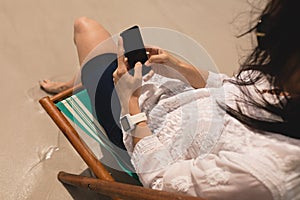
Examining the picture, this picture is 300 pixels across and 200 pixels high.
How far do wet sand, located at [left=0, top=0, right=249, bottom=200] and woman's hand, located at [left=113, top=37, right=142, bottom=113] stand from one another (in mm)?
435

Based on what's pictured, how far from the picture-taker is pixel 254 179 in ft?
2.02

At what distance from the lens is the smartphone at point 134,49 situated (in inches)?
37.7

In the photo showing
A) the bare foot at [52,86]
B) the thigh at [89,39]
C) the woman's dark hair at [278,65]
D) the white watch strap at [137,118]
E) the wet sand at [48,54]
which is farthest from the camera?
the bare foot at [52,86]

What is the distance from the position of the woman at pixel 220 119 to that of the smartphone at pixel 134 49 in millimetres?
23

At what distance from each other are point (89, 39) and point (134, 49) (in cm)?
22

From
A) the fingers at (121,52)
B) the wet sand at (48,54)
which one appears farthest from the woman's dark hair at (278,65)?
the wet sand at (48,54)

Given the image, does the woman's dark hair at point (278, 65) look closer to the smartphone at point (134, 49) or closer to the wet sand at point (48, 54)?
the smartphone at point (134, 49)

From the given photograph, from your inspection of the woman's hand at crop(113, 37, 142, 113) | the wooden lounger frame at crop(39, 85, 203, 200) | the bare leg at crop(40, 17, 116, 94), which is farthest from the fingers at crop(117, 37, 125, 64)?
the wooden lounger frame at crop(39, 85, 203, 200)

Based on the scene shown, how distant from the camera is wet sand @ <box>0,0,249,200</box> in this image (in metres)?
1.22

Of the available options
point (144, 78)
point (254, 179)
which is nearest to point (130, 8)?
point (144, 78)

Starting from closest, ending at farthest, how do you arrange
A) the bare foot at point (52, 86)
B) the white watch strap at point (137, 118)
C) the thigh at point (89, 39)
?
the white watch strap at point (137, 118) < the thigh at point (89, 39) < the bare foot at point (52, 86)

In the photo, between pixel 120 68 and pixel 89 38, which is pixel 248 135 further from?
pixel 89 38

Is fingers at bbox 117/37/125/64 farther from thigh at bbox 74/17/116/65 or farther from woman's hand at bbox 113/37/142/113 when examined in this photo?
thigh at bbox 74/17/116/65

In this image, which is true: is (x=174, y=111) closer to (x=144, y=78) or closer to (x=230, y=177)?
(x=144, y=78)
